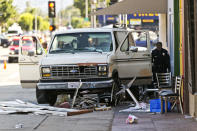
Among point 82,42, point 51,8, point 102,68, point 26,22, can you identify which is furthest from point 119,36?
point 26,22

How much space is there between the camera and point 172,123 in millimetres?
13062

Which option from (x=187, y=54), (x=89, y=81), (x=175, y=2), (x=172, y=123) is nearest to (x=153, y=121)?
(x=172, y=123)

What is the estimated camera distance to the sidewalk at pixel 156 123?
12.3 meters

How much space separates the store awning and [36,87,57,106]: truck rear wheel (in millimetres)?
6835

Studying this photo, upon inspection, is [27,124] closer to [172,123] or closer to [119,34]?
[172,123]

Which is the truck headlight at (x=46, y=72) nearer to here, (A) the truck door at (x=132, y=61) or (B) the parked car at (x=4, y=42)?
(A) the truck door at (x=132, y=61)

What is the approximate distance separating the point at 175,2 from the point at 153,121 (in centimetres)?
633

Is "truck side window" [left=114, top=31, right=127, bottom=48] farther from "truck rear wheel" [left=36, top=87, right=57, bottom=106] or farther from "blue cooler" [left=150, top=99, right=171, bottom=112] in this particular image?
"blue cooler" [left=150, top=99, right=171, bottom=112]

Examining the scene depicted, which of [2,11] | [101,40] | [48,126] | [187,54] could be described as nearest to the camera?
[48,126]

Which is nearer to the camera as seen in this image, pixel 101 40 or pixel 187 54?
pixel 187 54

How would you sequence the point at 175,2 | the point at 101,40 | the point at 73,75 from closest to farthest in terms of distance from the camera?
1. the point at 73,75
2. the point at 101,40
3. the point at 175,2

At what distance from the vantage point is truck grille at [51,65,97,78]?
53.9ft

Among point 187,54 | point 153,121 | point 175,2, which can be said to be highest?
point 175,2

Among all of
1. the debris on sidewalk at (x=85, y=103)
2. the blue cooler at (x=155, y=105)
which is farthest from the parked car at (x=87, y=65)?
the blue cooler at (x=155, y=105)
